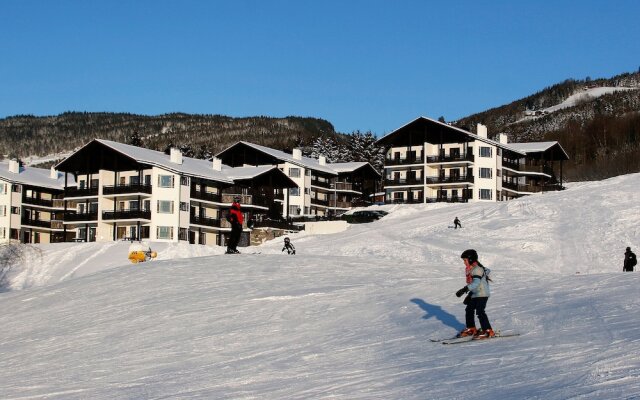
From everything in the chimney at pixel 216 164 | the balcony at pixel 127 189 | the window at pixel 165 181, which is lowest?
the balcony at pixel 127 189

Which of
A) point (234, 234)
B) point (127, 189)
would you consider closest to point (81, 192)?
point (127, 189)

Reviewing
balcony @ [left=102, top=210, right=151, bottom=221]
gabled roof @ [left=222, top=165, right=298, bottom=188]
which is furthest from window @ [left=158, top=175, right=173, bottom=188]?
gabled roof @ [left=222, top=165, right=298, bottom=188]

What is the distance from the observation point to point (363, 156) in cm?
14538

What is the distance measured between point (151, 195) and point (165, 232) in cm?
338

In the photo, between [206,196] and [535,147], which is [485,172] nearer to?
[535,147]

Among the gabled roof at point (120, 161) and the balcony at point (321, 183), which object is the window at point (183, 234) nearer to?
the gabled roof at point (120, 161)

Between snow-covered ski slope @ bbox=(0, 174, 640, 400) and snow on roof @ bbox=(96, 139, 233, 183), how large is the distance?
4433 cm

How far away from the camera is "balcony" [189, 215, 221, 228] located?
250 feet

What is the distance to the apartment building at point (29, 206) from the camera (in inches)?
3406

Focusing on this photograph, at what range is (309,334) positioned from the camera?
60.1 feet

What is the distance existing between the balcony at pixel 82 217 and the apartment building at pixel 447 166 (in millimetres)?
29968

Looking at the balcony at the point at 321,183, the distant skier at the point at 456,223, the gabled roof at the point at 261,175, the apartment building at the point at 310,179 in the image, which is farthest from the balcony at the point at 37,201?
the distant skier at the point at 456,223

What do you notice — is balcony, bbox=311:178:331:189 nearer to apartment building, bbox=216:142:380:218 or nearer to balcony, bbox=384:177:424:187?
apartment building, bbox=216:142:380:218

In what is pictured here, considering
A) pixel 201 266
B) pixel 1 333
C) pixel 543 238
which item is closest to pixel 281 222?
pixel 543 238
